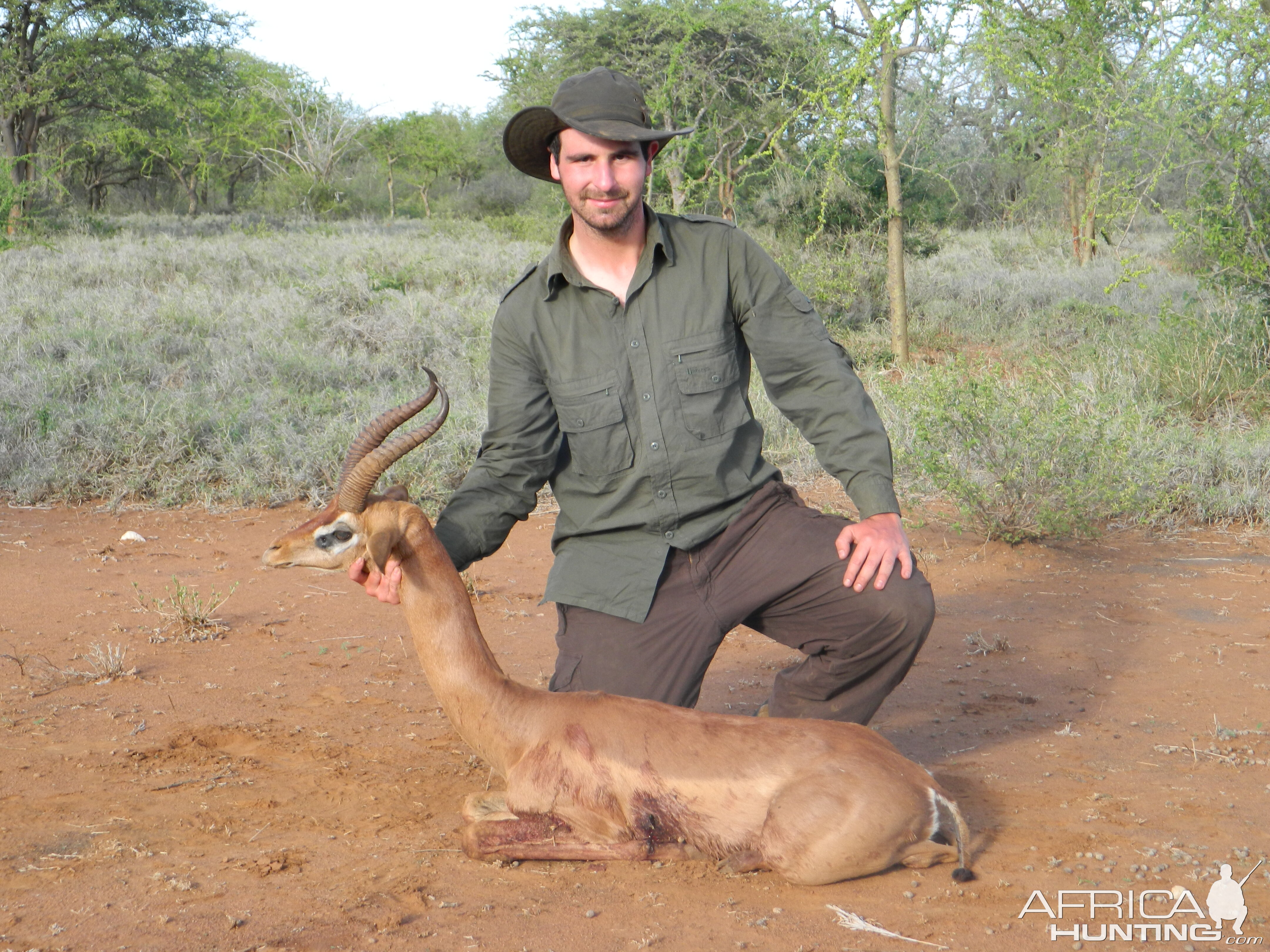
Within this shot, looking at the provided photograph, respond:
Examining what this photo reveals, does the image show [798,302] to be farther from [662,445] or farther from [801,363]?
[662,445]

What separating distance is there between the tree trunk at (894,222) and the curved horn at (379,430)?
28.7 ft

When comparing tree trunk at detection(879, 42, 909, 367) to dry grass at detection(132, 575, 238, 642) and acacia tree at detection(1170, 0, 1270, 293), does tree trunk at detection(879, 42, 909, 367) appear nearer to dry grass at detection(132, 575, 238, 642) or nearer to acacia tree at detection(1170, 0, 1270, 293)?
acacia tree at detection(1170, 0, 1270, 293)

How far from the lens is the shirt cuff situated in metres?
3.65

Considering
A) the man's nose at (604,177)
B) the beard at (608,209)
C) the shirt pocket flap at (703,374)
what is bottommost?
the shirt pocket flap at (703,374)

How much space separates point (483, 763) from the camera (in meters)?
3.98

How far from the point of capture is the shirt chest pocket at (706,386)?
3.81 m

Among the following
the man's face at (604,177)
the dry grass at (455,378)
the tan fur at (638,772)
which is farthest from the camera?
the dry grass at (455,378)

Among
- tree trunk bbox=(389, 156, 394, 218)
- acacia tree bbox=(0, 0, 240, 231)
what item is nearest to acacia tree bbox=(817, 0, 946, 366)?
acacia tree bbox=(0, 0, 240, 231)

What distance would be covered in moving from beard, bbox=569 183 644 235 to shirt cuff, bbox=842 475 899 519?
1127 mm

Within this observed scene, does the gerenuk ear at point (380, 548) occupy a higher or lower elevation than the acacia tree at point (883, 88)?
lower

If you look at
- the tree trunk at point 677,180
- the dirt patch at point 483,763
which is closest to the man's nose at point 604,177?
the dirt patch at point 483,763

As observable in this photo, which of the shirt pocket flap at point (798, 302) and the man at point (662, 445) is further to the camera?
the shirt pocket flap at point (798, 302)
